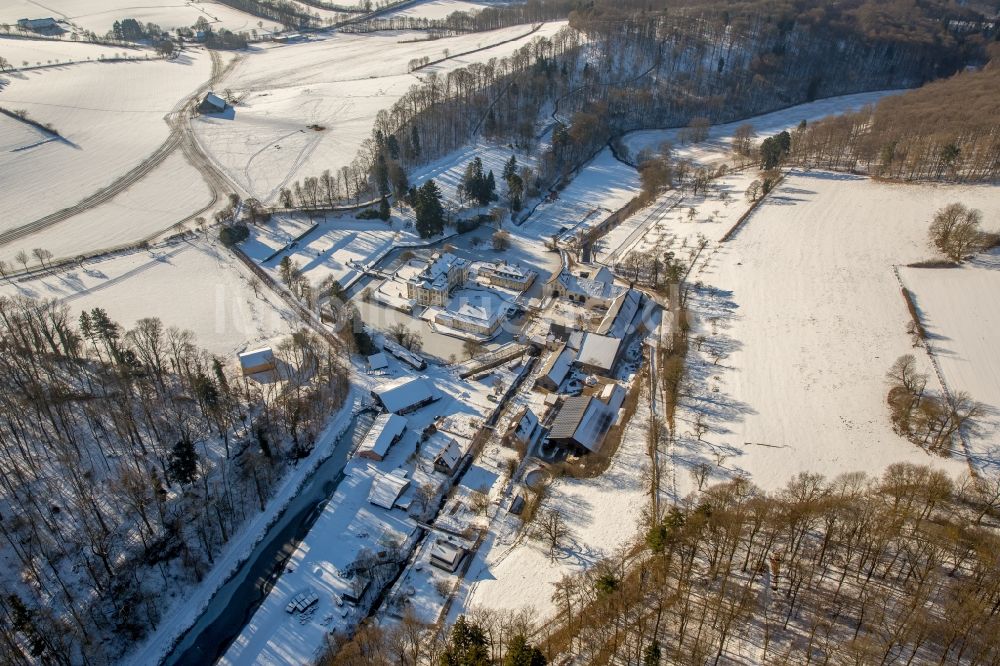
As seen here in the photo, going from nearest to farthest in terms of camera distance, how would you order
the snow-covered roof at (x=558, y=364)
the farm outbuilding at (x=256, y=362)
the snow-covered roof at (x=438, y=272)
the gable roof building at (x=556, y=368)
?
the farm outbuilding at (x=256, y=362), the gable roof building at (x=556, y=368), the snow-covered roof at (x=558, y=364), the snow-covered roof at (x=438, y=272)

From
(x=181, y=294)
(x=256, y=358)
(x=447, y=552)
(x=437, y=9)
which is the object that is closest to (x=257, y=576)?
(x=447, y=552)

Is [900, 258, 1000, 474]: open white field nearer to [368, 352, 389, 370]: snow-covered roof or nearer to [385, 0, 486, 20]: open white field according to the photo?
[368, 352, 389, 370]: snow-covered roof

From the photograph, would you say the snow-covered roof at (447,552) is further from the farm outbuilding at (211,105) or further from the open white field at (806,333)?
the farm outbuilding at (211,105)

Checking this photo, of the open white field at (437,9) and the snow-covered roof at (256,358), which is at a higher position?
the open white field at (437,9)

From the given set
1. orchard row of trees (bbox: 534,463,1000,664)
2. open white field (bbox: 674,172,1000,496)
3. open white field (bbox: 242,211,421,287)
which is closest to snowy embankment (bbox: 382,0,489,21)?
open white field (bbox: 242,211,421,287)

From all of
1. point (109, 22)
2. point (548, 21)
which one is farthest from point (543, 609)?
point (109, 22)

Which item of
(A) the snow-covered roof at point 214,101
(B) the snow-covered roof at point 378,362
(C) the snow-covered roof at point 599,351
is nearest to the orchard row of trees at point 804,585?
(C) the snow-covered roof at point 599,351
